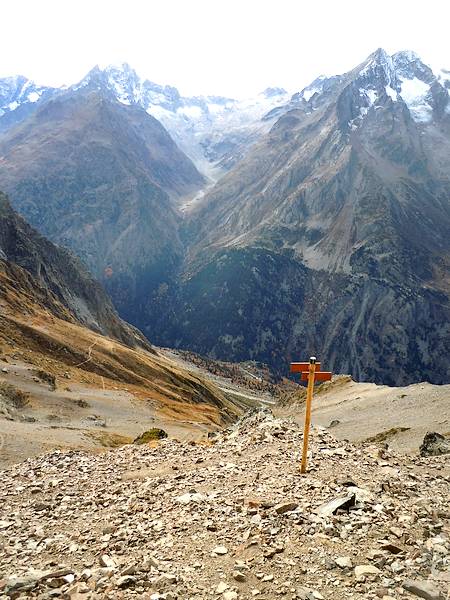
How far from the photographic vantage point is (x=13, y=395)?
162 ft

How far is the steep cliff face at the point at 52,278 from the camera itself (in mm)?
104562

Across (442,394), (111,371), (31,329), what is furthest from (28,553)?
(111,371)

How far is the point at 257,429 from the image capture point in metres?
23.1

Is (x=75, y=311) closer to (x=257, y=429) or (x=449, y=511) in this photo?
(x=257, y=429)

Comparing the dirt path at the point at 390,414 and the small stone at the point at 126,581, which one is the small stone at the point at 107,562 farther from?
the dirt path at the point at 390,414

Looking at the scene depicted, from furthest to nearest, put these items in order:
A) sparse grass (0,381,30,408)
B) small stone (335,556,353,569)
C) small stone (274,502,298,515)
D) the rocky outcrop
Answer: sparse grass (0,381,30,408) → the rocky outcrop → small stone (274,502,298,515) → small stone (335,556,353,569)

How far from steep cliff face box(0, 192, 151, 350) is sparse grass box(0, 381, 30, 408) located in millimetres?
47846

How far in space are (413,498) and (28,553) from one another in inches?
406

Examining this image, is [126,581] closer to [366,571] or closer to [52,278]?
[366,571]

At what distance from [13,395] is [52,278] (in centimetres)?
8366

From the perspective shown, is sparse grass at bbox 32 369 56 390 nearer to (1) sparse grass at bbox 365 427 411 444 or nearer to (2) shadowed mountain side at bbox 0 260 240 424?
(2) shadowed mountain side at bbox 0 260 240 424

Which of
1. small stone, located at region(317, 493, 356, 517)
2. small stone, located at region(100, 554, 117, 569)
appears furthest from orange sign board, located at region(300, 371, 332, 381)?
small stone, located at region(100, 554, 117, 569)

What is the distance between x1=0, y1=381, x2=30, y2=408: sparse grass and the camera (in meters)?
48.0

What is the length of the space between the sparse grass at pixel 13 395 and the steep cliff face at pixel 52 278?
157ft
